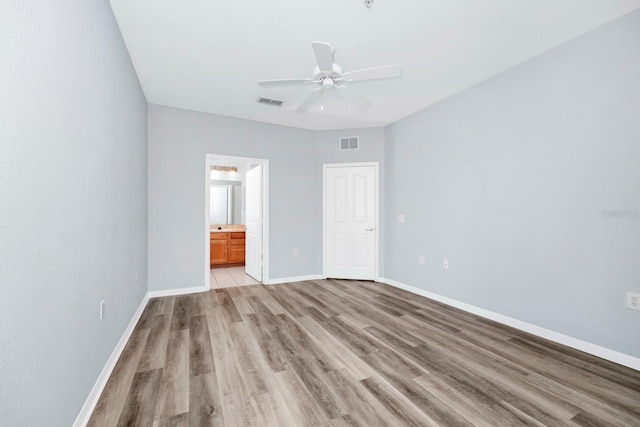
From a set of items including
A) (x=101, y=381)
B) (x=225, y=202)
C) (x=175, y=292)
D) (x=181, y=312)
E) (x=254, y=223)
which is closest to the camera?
(x=101, y=381)

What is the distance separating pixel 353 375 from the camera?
1986 mm

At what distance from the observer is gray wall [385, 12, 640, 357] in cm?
217

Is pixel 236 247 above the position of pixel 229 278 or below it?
above

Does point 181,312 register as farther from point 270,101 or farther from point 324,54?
point 324,54

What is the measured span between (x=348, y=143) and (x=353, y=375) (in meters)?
3.75

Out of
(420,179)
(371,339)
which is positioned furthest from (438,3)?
(371,339)

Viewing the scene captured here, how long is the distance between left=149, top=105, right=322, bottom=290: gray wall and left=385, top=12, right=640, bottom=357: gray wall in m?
2.12

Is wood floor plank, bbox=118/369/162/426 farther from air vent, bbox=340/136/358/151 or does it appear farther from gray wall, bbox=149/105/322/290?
air vent, bbox=340/136/358/151

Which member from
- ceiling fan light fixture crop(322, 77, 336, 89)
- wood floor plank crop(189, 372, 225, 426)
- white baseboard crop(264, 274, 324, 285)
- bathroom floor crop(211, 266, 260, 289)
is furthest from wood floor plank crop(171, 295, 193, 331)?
ceiling fan light fixture crop(322, 77, 336, 89)

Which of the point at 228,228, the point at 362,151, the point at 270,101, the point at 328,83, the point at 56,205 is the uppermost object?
the point at 270,101

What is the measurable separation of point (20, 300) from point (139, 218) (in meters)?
2.50

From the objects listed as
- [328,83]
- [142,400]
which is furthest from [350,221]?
[142,400]

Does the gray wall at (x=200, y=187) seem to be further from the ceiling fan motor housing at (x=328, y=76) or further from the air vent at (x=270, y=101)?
the ceiling fan motor housing at (x=328, y=76)

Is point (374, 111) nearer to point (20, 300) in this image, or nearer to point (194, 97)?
point (194, 97)
